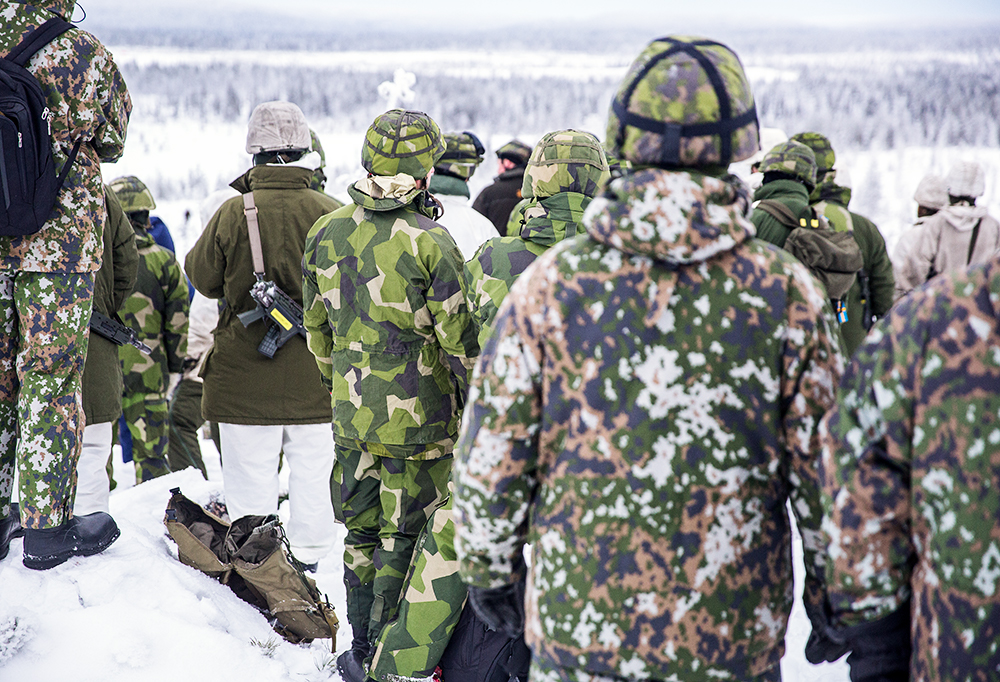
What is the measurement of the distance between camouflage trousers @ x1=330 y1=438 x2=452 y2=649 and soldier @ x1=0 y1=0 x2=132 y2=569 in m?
1.07

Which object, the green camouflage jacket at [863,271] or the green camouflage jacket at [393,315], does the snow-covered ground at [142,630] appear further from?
the green camouflage jacket at [863,271]

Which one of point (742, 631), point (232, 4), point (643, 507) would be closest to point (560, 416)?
point (643, 507)

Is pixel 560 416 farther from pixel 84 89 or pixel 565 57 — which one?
pixel 565 57

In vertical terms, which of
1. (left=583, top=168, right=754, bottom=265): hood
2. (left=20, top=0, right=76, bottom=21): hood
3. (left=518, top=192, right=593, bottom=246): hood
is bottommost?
(left=518, top=192, right=593, bottom=246): hood

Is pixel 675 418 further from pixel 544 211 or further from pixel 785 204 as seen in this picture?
pixel 785 204

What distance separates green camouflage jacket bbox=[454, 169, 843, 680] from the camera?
1.44 meters

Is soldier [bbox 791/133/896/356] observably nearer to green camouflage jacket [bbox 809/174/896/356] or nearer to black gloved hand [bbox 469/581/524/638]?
green camouflage jacket [bbox 809/174/896/356]

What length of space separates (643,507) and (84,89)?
105 inches

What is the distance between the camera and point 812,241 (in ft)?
11.6

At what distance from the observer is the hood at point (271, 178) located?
3.54m

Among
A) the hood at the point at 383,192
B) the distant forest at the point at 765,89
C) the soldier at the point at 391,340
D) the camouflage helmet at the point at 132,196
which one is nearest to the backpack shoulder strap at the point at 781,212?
the soldier at the point at 391,340

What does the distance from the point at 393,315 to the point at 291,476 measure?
1.43 metres

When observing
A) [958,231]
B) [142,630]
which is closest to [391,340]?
[142,630]

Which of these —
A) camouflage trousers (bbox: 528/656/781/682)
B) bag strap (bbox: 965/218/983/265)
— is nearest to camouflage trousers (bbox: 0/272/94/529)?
camouflage trousers (bbox: 528/656/781/682)
